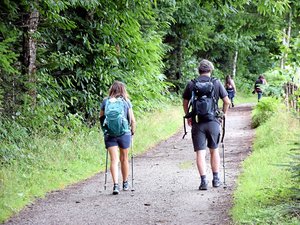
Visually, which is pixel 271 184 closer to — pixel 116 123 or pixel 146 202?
pixel 146 202

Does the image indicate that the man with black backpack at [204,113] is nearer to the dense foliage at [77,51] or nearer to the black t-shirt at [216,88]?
the black t-shirt at [216,88]

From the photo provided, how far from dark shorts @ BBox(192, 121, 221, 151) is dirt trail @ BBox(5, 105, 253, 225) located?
754 millimetres

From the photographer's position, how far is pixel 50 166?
11031 mm

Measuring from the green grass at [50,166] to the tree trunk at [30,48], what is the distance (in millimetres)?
1157

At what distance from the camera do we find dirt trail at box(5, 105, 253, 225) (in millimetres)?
7531

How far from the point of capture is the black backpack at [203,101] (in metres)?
9.15

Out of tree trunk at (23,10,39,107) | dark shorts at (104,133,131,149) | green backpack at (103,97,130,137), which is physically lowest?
dark shorts at (104,133,131,149)

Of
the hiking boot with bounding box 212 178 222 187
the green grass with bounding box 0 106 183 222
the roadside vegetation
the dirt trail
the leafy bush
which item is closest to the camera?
the roadside vegetation

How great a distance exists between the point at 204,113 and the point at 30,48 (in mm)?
5383

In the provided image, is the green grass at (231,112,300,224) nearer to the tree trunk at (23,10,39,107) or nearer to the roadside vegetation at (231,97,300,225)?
the roadside vegetation at (231,97,300,225)

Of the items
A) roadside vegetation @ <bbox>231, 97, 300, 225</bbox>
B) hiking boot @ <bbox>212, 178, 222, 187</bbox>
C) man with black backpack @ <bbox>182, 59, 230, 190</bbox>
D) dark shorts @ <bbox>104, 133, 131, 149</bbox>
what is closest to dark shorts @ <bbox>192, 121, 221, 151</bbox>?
man with black backpack @ <bbox>182, 59, 230, 190</bbox>

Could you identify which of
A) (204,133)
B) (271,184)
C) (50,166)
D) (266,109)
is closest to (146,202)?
(204,133)

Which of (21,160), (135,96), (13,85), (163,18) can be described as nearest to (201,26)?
(163,18)

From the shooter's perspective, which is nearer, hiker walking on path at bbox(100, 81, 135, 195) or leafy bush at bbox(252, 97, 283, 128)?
hiker walking on path at bbox(100, 81, 135, 195)
